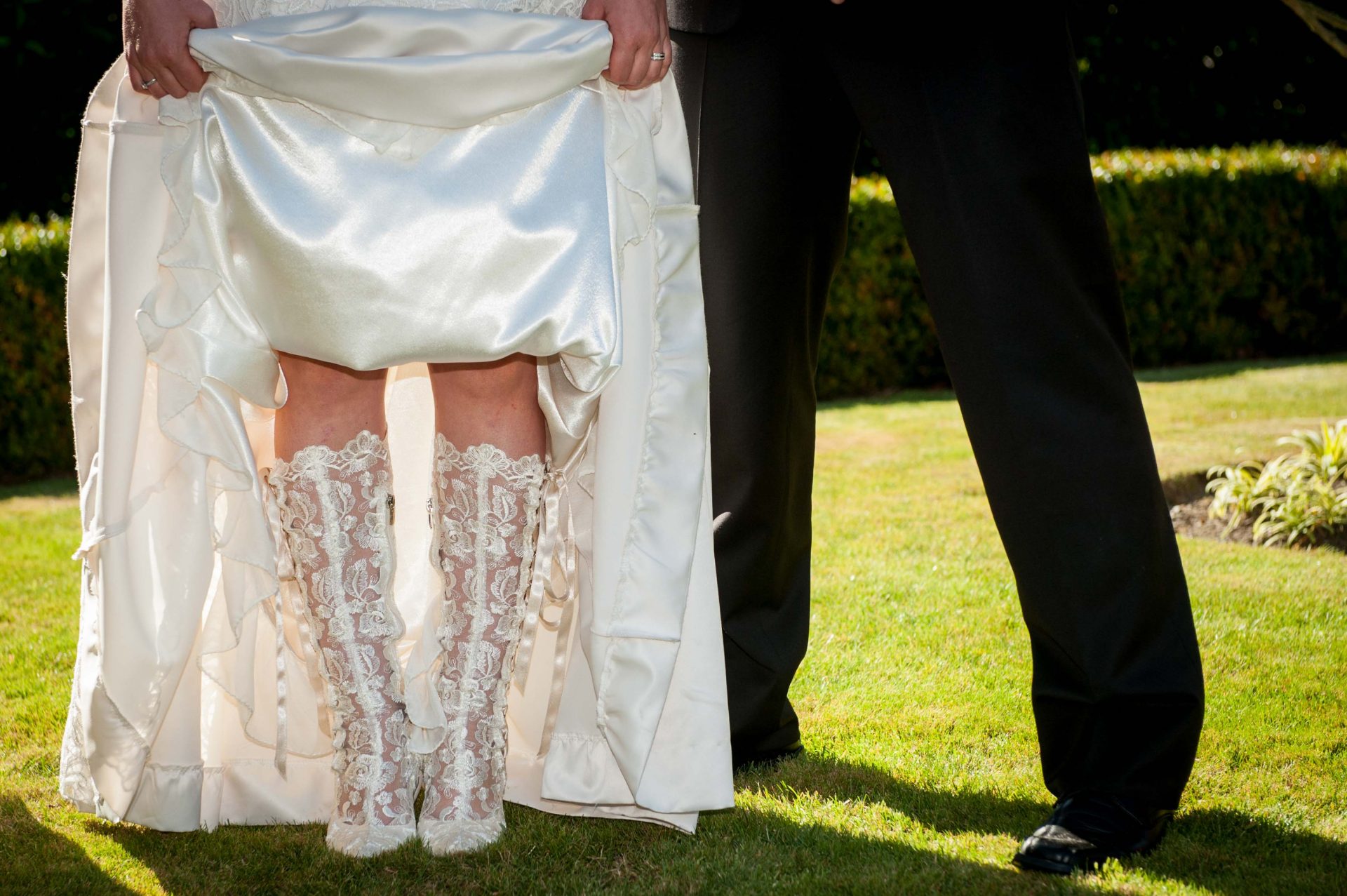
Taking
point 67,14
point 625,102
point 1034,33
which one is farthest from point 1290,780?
point 67,14

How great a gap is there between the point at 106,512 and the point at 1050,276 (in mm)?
1407

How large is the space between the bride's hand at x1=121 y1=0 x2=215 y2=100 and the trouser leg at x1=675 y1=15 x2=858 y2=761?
0.78 m

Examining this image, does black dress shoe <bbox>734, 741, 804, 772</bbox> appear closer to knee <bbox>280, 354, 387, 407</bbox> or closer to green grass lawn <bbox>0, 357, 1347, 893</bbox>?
green grass lawn <bbox>0, 357, 1347, 893</bbox>

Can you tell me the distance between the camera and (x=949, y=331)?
1.84 m

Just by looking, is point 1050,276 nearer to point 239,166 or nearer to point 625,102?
point 625,102

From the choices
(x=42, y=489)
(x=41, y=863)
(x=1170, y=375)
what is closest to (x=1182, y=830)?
(x=41, y=863)

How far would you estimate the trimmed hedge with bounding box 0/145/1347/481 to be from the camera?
24.5ft

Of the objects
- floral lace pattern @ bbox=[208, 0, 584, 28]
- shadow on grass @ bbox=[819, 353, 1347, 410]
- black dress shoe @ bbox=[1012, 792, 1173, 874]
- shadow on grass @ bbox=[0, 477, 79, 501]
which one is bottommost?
black dress shoe @ bbox=[1012, 792, 1173, 874]

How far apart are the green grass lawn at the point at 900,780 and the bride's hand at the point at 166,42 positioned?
1.12 m

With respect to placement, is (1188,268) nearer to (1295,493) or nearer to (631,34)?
(1295,493)

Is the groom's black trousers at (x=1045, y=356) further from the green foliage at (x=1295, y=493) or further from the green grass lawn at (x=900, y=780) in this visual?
the green foliage at (x=1295, y=493)

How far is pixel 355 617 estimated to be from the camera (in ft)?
5.95

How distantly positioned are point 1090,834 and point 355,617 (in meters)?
1.08

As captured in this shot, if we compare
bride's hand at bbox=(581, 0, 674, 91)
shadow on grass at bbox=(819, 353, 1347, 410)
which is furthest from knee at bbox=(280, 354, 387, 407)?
shadow on grass at bbox=(819, 353, 1347, 410)
